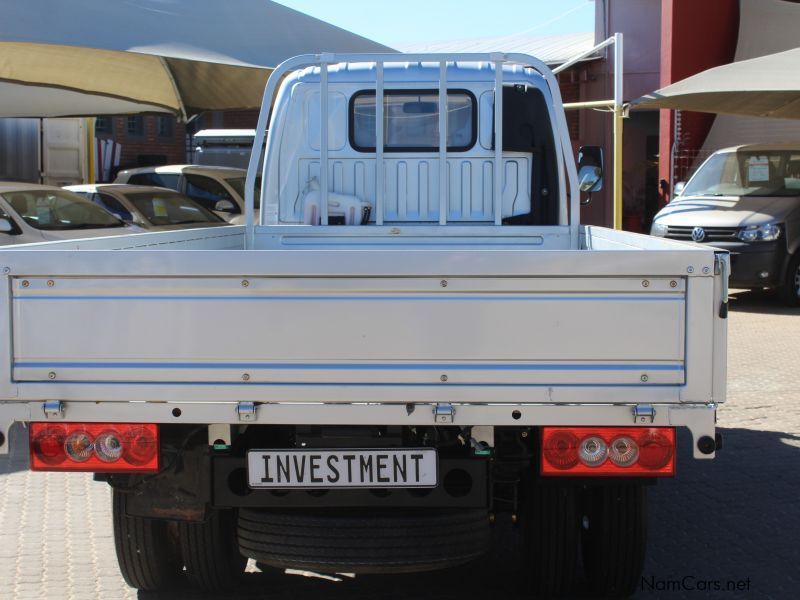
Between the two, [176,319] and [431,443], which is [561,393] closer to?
[431,443]

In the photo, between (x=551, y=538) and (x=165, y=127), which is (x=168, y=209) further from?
(x=165, y=127)

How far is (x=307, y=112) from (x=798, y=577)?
343cm

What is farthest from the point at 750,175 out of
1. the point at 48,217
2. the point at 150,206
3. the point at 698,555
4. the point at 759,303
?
the point at 698,555

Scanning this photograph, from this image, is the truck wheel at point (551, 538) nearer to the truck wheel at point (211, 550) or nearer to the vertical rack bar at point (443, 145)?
the truck wheel at point (211, 550)

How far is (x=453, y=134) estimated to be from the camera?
20.6 feet

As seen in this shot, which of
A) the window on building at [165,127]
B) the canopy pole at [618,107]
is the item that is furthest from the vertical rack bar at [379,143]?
the window on building at [165,127]

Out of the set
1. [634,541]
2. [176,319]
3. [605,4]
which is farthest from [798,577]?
[605,4]

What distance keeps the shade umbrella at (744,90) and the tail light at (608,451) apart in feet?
37.4

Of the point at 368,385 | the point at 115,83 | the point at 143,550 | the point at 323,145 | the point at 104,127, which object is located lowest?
the point at 143,550

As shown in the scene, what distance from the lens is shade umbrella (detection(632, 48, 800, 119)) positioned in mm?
14680

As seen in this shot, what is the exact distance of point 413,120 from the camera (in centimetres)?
626

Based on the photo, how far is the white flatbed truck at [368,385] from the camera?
3.54m

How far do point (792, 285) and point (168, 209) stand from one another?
7732mm

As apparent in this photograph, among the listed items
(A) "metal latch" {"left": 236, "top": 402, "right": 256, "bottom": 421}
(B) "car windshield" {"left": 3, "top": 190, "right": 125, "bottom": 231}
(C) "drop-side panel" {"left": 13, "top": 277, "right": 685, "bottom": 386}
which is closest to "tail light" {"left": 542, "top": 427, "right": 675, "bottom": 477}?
(C) "drop-side panel" {"left": 13, "top": 277, "right": 685, "bottom": 386}
